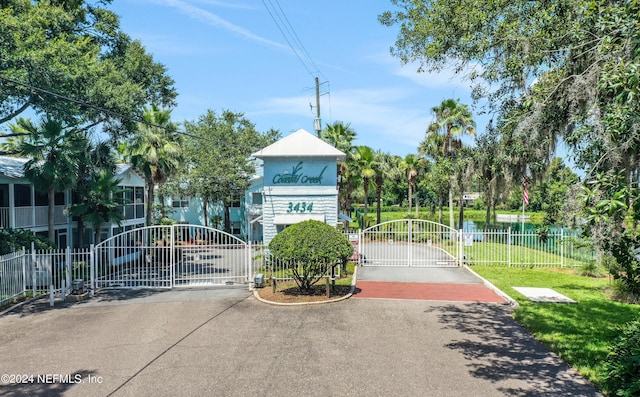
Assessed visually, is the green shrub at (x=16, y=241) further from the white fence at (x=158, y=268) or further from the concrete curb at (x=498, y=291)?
the concrete curb at (x=498, y=291)

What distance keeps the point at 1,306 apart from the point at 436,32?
14923mm

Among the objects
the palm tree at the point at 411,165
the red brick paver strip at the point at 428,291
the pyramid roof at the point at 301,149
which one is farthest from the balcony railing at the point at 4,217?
the palm tree at the point at 411,165

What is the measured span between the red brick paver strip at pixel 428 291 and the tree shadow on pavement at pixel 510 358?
1879 mm

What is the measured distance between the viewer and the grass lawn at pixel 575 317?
27.1ft

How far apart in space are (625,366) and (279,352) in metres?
5.95

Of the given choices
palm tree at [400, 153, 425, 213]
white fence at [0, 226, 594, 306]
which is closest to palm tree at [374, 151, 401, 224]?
palm tree at [400, 153, 425, 213]

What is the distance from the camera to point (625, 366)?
20.8 ft

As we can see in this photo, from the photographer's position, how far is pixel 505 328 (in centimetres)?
1022

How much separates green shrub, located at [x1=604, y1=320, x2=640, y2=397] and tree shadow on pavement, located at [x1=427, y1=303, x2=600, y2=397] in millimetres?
362

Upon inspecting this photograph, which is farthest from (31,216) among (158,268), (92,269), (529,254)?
(529,254)

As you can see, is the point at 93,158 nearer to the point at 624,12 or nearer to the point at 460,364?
the point at 460,364

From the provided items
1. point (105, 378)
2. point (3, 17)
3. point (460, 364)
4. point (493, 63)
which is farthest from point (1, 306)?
point (493, 63)

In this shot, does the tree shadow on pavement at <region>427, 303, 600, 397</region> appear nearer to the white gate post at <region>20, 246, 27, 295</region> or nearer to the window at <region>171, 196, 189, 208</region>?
the white gate post at <region>20, 246, 27, 295</region>

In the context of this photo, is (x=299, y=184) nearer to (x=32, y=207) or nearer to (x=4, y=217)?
(x=32, y=207)
